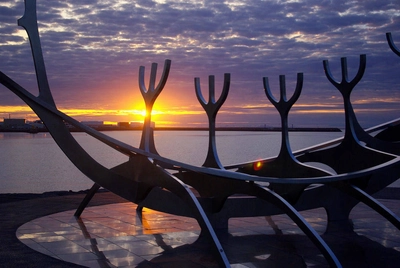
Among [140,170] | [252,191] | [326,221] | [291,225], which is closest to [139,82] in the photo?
[140,170]

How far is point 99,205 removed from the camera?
53.1ft

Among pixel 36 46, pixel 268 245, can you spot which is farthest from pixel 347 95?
pixel 36 46

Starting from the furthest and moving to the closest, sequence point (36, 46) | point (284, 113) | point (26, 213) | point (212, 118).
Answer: point (26, 213), point (284, 113), point (212, 118), point (36, 46)

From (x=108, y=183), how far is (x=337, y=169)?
537 centimetres

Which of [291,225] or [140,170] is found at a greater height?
[140,170]

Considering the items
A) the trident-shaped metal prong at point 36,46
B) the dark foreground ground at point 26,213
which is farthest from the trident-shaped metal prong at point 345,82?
the dark foreground ground at point 26,213

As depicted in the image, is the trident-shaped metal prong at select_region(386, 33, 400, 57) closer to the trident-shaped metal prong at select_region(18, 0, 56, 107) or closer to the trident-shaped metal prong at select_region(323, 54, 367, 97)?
the trident-shaped metal prong at select_region(323, 54, 367, 97)

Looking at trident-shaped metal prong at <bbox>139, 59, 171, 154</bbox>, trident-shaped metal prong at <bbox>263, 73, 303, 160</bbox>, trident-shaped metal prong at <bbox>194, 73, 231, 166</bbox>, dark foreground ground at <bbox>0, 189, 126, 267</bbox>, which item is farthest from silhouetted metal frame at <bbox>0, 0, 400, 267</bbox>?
dark foreground ground at <bbox>0, 189, 126, 267</bbox>

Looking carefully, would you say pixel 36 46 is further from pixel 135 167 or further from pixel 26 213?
pixel 26 213

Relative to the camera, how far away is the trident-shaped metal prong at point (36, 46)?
10.8m

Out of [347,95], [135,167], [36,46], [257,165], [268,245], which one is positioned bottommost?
[268,245]

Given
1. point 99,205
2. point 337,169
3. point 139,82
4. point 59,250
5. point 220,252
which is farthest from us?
point 99,205

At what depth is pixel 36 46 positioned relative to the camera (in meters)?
10.9

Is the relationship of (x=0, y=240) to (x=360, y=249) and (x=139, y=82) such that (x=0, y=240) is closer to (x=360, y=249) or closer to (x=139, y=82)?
(x=139, y=82)
